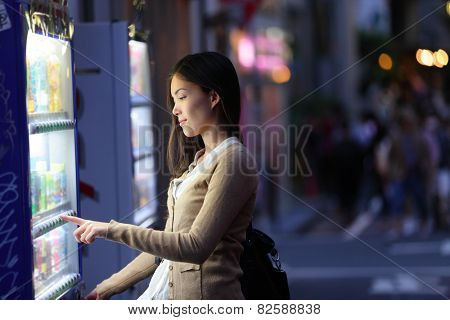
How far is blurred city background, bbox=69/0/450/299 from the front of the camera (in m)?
8.84

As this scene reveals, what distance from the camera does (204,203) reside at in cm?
335

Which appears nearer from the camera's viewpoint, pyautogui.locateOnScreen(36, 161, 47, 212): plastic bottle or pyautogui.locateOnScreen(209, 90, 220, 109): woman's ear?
pyautogui.locateOnScreen(209, 90, 220, 109): woman's ear

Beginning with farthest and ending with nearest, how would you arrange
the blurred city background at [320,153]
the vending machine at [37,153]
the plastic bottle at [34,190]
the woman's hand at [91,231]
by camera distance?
the blurred city background at [320,153]
the plastic bottle at [34,190]
the vending machine at [37,153]
the woman's hand at [91,231]

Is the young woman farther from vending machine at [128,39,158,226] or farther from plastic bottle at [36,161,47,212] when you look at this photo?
vending machine at [128,39,158,226]

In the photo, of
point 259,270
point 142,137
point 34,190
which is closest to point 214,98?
point 259,270

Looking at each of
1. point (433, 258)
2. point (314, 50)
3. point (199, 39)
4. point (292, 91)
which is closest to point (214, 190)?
point (199, 39)

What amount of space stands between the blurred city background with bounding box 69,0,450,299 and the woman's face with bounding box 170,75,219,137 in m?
1.79

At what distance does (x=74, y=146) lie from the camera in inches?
187

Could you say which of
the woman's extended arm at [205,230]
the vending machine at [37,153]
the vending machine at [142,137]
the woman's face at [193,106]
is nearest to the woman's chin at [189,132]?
the woman's face at [193,106]

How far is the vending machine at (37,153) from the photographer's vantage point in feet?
13.2

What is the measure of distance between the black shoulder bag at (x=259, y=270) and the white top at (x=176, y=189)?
0.30 metres

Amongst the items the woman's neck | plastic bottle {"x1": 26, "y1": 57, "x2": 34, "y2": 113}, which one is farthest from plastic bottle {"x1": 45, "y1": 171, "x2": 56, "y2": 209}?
the woman's neck

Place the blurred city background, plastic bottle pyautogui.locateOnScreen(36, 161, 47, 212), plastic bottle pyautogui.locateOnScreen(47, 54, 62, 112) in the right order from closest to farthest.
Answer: plastic bottle pyautogui.locateOnScreen(36, 161, 47, 212)
plastic bottle pyautogui.locateOnScreen(47, 54, 62, 112)
the blurred city background

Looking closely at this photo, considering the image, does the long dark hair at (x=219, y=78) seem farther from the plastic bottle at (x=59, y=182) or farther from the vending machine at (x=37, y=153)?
the plastic bottle at (x=59, y=182)
